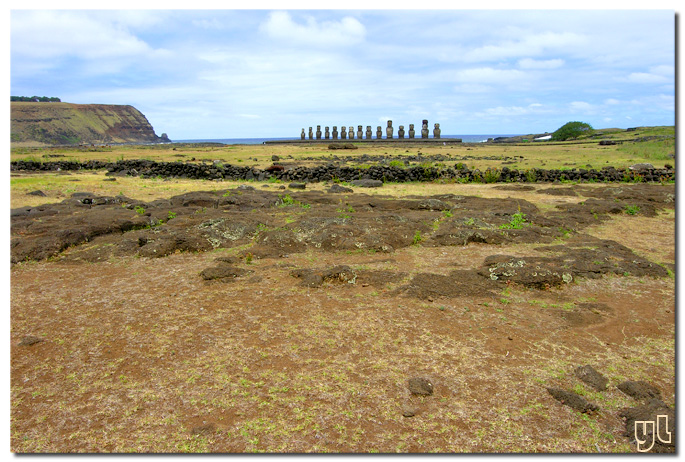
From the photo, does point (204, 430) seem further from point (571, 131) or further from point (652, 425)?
point (571, 131)

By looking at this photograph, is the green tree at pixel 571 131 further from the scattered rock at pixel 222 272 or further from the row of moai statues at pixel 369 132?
the scattered rock at pixel 222 272

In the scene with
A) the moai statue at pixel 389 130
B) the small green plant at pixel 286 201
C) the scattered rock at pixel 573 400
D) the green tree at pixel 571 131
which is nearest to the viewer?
the scattered rock at pixel 573 400

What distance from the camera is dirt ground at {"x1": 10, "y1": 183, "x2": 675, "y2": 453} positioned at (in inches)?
153

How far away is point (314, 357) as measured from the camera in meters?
5.15

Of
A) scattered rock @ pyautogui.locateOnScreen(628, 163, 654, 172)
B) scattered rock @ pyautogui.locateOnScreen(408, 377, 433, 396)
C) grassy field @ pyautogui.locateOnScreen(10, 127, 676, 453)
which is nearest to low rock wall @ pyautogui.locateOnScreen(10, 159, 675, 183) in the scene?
scattered rock @ pyautogui.locateOnScreen(628, 163, 654, 172)

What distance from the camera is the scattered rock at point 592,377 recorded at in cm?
457

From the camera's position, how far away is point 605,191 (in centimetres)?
1736

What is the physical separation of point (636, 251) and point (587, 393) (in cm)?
695

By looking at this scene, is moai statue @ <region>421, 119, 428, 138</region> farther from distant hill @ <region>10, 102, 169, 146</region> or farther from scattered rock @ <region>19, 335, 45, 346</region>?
distant hill @ <region>10, 102, 169, 146</region>

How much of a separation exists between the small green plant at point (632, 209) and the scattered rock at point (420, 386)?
41.4ft

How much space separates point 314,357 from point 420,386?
1.30 metres

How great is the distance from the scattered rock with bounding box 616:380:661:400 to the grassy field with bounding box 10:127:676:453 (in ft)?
0.34

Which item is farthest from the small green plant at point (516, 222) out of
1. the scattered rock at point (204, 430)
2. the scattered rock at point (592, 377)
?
the scattered rock at point (204, 430)

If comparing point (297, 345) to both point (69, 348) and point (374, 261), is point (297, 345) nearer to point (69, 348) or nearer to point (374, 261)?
point (69, 348)
